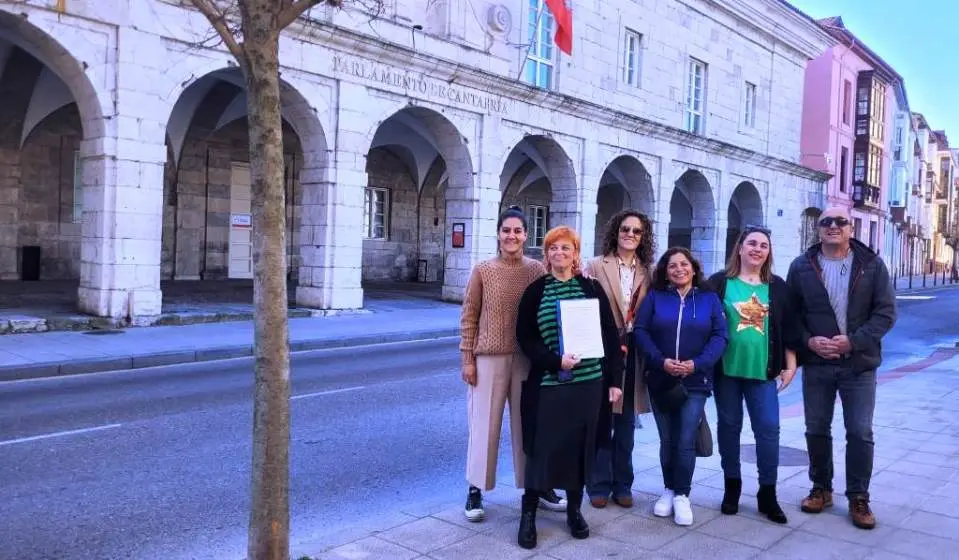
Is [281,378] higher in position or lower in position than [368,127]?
lower

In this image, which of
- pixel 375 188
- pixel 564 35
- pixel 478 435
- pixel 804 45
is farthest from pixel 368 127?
pixel 804 45

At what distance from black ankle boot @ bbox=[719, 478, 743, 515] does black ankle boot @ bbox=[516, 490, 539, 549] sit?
1296 mm

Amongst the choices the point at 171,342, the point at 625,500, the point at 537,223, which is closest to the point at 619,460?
the point at 625,500

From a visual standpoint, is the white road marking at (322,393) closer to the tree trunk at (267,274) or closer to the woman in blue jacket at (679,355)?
the woman in blue jacket at (679,355)

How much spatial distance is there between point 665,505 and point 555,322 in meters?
1.35

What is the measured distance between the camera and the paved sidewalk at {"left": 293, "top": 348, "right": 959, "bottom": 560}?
13.8 feet

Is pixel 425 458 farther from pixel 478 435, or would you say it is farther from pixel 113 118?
pixel 113 118

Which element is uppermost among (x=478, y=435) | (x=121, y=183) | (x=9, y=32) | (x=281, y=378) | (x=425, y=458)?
(x=9, y=32)

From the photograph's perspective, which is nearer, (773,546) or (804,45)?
(773,546)

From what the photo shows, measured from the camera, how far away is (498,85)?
20078 mm

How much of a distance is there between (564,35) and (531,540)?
18012 mm

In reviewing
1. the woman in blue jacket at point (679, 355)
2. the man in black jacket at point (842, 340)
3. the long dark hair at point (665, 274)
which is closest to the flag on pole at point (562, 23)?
the man in black jacket at point (842, 340)

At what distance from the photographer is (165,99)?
14.1 metres

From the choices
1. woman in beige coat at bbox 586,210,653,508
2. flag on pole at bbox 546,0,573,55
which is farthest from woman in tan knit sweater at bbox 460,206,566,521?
flag on pole at bbox 546,0,573,55
